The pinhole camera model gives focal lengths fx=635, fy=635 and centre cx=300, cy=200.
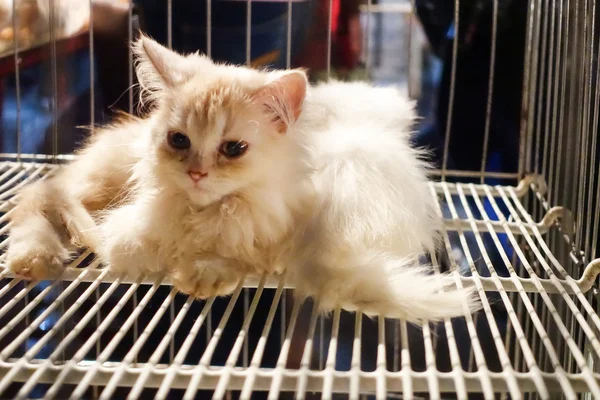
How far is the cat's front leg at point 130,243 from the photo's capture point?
3.35 ft

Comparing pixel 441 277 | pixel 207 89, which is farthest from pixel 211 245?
pixel 441 277

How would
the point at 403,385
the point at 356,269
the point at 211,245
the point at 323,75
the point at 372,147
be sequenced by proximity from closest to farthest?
the point at 403,385
the point at 356,269
the point at 211,245
the point at 372,147
the point at 323,75

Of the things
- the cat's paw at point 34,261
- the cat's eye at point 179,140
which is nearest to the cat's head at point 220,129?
the cat's eye at point 179,140

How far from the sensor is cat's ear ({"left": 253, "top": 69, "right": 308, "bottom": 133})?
103 cm

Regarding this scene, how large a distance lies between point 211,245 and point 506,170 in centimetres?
97

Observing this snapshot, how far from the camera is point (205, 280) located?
966mm

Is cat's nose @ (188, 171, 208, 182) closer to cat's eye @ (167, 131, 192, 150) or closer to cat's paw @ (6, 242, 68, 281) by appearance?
cat's eye @ (167, 131, 192, 150)

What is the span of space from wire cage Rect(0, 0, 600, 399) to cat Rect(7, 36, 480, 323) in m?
0.04

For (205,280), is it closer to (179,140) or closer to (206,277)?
(206,277)

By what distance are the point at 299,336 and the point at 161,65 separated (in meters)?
0.54

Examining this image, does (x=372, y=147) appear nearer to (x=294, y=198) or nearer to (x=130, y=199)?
(x=294, y=198)

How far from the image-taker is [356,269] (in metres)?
0.94

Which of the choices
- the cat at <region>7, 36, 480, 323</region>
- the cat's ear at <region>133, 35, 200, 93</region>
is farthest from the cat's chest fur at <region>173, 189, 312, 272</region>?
the cat's ear at <region>133, 35, 200, 93</region>

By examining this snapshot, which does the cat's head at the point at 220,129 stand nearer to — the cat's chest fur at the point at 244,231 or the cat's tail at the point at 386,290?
the cat's chest fur at the point at 244,231
